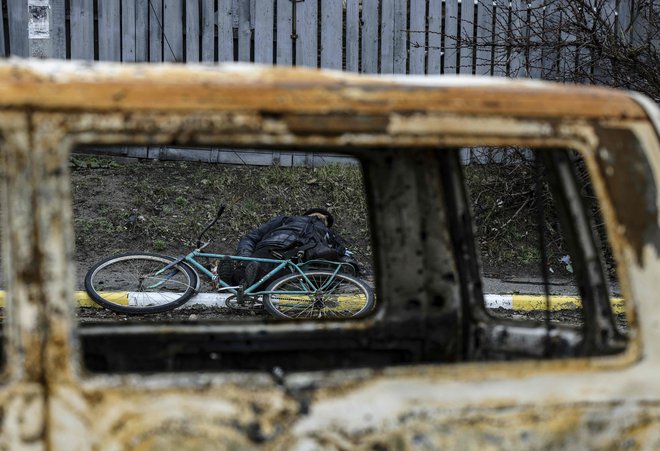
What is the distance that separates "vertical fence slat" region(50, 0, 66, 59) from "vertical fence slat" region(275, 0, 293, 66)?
2595 millimetres

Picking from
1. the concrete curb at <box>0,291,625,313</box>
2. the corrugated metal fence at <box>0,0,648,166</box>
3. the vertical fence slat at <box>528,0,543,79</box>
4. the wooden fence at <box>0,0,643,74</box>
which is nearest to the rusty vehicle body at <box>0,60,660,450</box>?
the concrete curb at <box>0,291,625,313</box>

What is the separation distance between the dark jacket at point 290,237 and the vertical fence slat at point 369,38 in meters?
3.36

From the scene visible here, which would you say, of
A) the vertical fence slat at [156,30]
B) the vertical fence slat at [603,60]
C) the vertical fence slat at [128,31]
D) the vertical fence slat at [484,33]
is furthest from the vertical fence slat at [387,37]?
the vertical fence slat at [128,31]

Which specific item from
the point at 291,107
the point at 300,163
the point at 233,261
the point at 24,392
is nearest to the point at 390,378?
the point at 291,107

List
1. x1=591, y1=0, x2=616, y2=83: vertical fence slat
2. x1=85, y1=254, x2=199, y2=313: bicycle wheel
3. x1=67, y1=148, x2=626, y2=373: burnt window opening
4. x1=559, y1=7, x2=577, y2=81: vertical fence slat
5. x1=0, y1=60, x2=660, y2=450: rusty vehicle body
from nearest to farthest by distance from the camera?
x1=0, y1=60, x2=660, y2=450: rusty vehicle body → x1=67, y1=148, x2=626, y2=373: burnt window opening → x1=85, y1=254, x2=199, y2=313: bicycle wheel → x1=591, y1=0, x2=616, y2=83: vertical fence slat → x1=559, y1=7, x2=577, y2=81: vertical fence slat

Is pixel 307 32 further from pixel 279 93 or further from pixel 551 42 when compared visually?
pixel 279 93

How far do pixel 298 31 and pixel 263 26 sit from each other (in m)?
0.44

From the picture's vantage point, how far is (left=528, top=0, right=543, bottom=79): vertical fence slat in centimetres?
1011

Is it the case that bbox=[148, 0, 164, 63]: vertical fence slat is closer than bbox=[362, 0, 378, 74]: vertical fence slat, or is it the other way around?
bbox=[148, 0, 164, 63]: vertical fence slat

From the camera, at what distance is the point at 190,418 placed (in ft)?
5.39

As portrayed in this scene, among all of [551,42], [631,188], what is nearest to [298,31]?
[551,42]

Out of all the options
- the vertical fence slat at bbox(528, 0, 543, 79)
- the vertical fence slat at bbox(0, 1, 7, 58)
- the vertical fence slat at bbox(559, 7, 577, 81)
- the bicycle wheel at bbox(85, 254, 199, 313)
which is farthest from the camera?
the vertical fence slat at bbox(0, 1, 7, 58)

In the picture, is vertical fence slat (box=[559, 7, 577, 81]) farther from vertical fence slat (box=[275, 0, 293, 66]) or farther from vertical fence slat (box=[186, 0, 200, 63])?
vertical fence slat (box=[186, 0, 200, 63])

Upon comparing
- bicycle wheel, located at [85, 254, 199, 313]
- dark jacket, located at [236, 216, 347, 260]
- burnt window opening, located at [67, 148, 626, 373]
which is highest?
burnt window opening, located at [67, 148, 626, 373]
